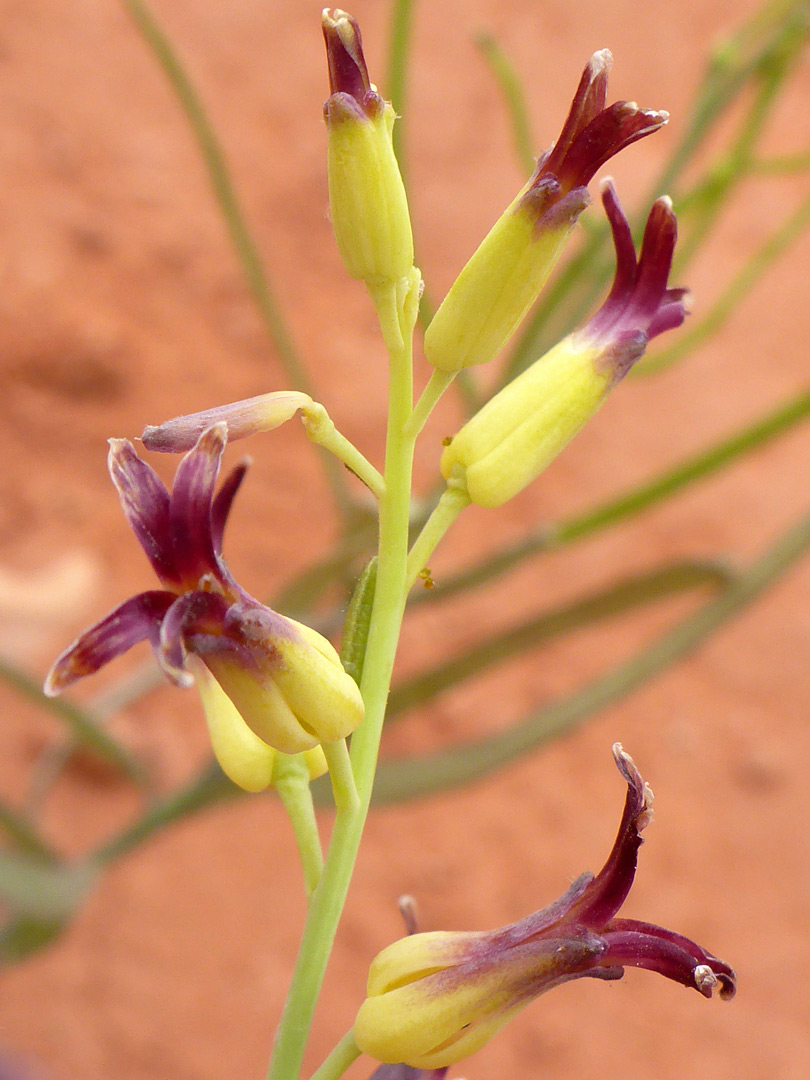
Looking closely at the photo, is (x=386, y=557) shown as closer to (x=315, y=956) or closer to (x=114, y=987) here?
(x=315, y=956)

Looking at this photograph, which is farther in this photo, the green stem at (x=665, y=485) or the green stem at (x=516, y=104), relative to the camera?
the green stem at (x=516, y=104)

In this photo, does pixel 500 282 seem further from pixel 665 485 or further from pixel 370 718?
pixel 665 485

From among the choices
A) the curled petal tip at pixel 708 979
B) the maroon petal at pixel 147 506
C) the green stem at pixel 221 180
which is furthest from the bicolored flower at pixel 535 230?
the green stem at pixel 221 180

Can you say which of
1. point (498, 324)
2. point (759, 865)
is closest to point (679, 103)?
point (759, 865)

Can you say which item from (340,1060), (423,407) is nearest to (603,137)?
(423,407)

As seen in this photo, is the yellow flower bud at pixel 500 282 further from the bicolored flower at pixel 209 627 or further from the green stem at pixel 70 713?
the green stem at pixel 70 713
